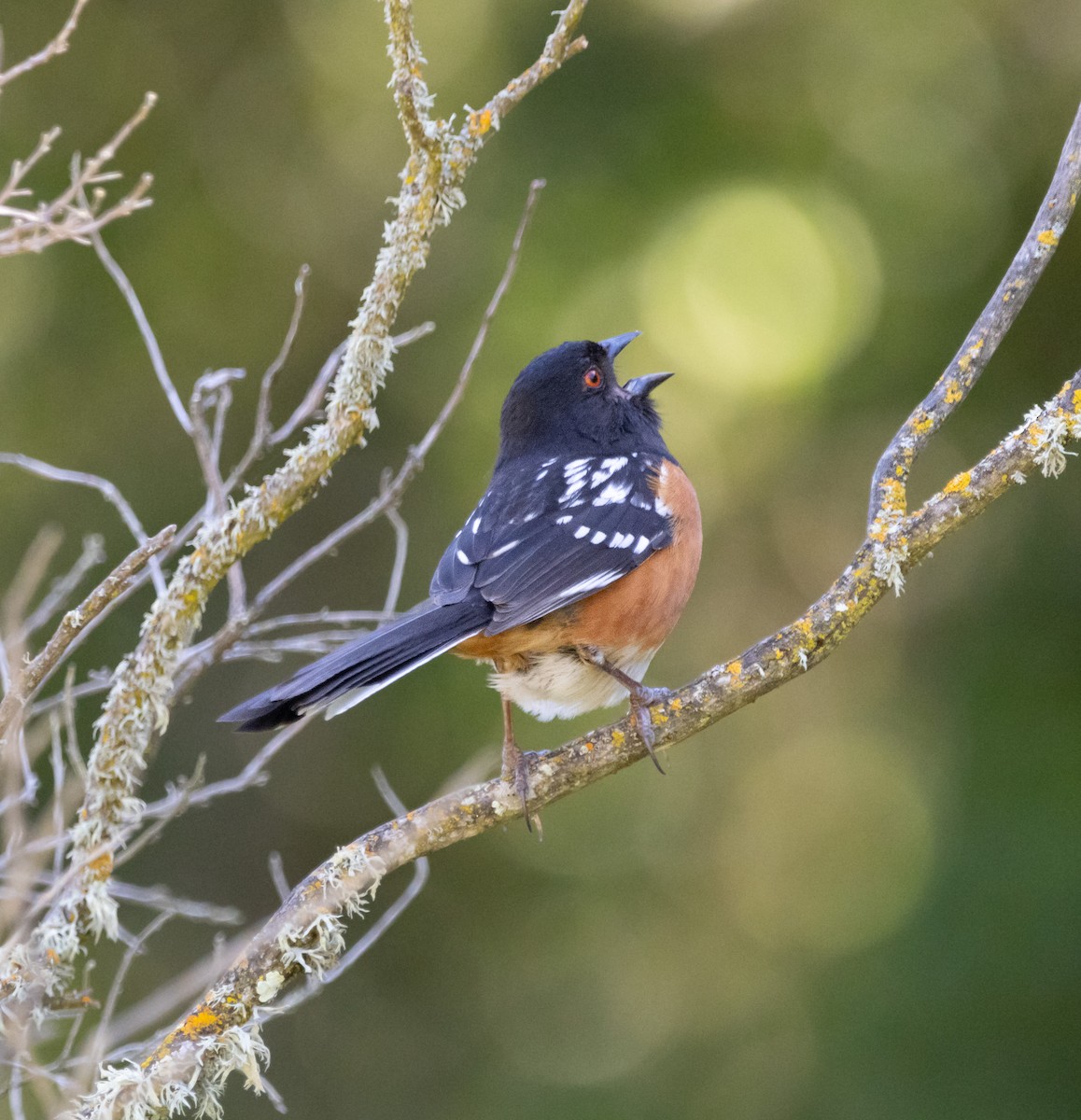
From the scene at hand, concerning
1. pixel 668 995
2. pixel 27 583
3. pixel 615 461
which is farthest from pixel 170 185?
pixel 27 583

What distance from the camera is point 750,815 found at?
213 inches

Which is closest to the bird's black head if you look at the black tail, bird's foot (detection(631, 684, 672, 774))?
the black tail

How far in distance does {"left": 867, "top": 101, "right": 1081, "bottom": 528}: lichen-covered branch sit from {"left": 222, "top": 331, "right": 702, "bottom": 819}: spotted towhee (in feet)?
1.85

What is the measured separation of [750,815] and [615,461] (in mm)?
2876

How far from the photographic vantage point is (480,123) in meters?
2.17

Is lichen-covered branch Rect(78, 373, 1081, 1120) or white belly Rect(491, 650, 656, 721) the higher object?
white belly Rect(491, 650, 656, 721)

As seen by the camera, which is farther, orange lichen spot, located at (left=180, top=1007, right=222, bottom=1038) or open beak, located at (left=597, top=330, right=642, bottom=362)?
open beak, located at (left=597, top=330, right=642, bottom=362)

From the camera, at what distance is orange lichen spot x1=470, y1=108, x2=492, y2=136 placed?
215 centimetres

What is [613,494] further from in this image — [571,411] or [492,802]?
[492,802]

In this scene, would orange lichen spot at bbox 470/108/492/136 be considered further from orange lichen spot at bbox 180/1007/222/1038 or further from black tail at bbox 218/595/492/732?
orange lichen spot at bbox 180/1007/222/1038

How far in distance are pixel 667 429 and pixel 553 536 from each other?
2583mm

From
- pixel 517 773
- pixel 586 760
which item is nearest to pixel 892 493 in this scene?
pixel 586 760

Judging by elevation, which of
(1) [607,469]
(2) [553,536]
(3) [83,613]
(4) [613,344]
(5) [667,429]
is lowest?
(3) [83,613]

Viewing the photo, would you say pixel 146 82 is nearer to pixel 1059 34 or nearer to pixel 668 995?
pixel 1059 34
